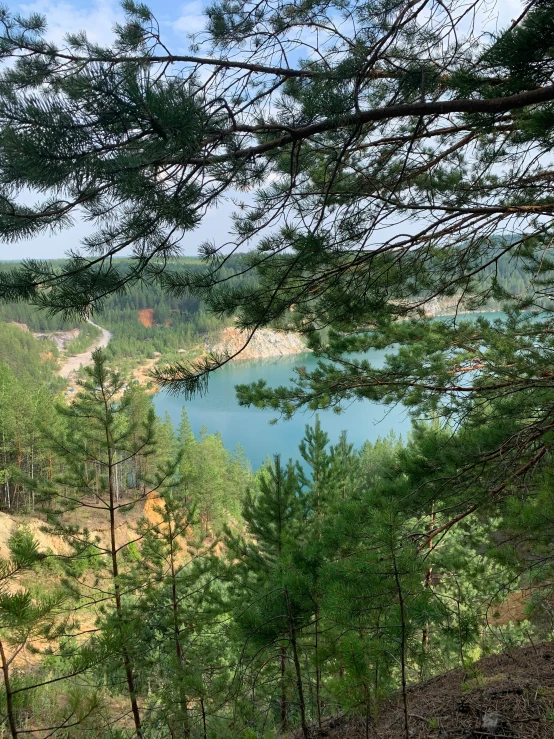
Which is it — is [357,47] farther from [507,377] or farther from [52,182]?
[507,377]

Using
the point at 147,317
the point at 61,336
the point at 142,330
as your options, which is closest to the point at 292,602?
the point at 142,330

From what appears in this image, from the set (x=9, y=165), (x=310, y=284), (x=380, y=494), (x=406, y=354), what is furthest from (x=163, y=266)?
(x=406, y=354)

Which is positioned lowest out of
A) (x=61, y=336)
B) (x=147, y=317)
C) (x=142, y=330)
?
(x=142, y=330)

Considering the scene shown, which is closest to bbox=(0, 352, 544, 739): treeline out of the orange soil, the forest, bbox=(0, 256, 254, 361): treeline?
the forest

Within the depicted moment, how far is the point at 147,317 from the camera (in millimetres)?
73875

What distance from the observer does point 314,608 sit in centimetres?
184

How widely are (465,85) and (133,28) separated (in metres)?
1.45

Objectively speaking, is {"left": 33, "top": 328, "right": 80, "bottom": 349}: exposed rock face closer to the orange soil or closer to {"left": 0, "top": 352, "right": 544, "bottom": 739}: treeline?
the orange soil

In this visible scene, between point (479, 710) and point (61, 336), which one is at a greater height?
point (61, 336)

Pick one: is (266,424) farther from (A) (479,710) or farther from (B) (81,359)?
(B) (81,359)

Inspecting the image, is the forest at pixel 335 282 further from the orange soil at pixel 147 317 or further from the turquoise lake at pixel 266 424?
the orange soil at pixel 147 317

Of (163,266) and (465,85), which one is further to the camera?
(163,266)

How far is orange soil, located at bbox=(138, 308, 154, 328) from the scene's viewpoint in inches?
2809

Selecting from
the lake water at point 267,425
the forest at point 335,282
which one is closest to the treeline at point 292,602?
the forest at point 335,282
